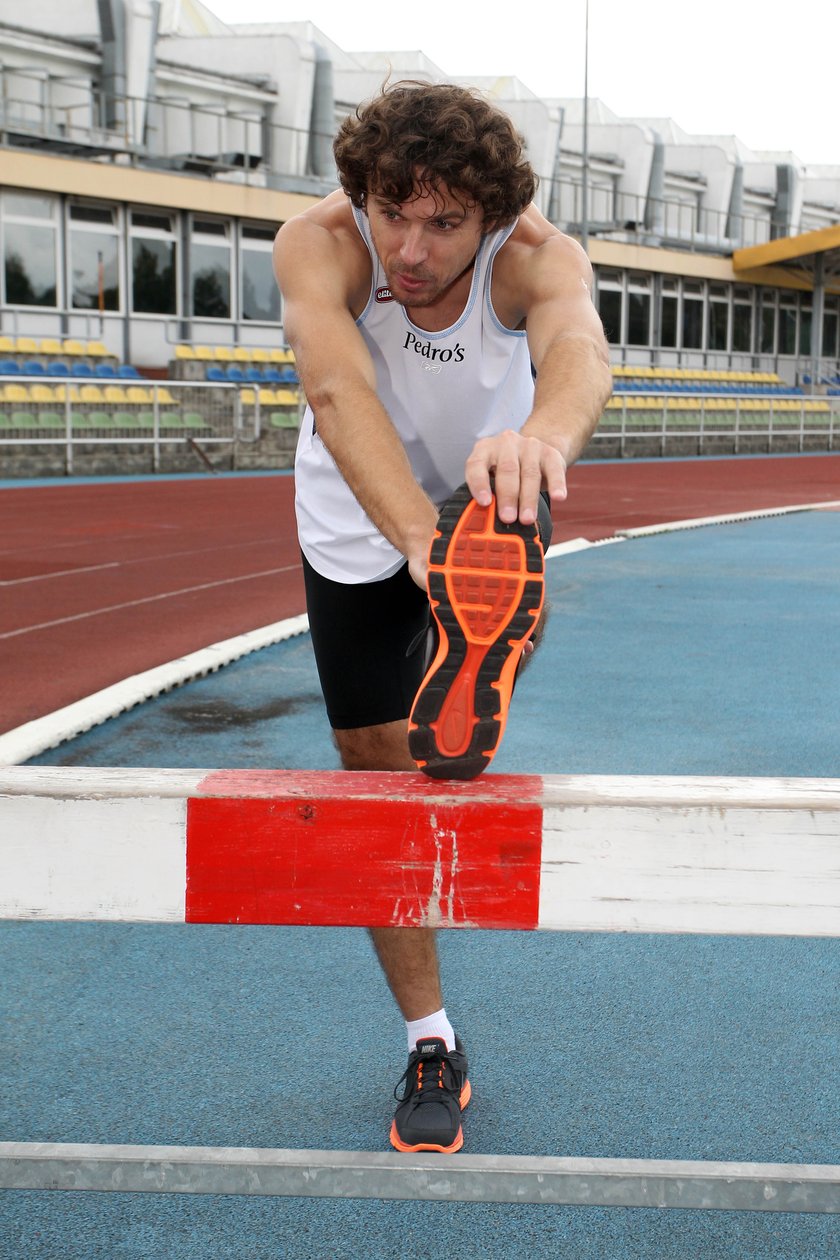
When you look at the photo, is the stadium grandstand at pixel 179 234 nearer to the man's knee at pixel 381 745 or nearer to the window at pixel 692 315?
the window at pixel 692 315

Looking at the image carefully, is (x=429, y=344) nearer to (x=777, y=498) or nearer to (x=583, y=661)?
(x=583, y=661)

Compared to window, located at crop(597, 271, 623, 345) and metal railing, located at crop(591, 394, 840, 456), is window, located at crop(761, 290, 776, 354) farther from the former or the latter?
metal railing, located at crop(591, 394, 840, 456)

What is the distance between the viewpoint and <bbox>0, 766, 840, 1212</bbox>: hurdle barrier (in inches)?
59.0

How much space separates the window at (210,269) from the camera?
31359mm

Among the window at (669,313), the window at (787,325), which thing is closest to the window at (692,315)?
the window at (669,313)

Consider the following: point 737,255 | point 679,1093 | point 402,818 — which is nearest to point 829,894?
point 402,818

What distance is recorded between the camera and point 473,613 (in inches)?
64.5

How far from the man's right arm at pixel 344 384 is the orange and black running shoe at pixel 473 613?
0.20m

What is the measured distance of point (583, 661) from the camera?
23.1ft

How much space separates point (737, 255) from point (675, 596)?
41.6 m

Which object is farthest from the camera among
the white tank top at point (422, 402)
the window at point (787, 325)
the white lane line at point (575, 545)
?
the window at point (787, 325)

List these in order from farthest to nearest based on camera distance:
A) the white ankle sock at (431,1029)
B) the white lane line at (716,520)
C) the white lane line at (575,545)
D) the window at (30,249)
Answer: the window at (30,249) → the white lane line at (716,520) → the white lane line at (575,545) → the white ankle sock at (431,1029)

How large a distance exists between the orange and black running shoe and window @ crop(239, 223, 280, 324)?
105 ft

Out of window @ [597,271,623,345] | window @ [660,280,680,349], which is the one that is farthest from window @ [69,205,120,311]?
window @ [660,280,680,349]
